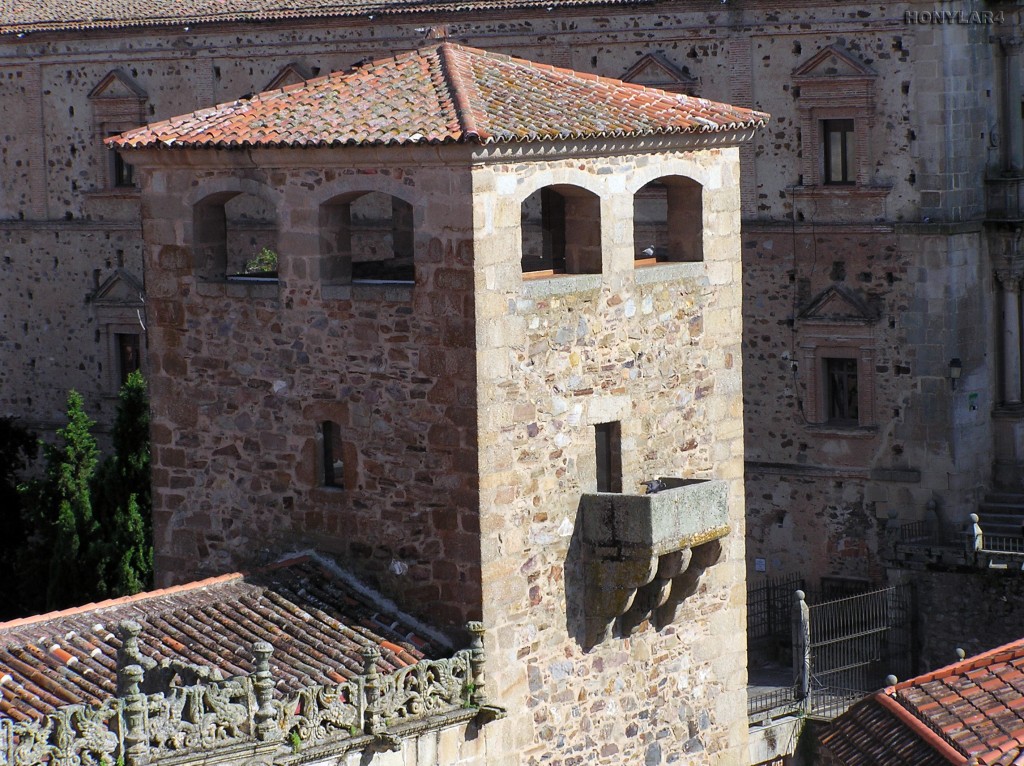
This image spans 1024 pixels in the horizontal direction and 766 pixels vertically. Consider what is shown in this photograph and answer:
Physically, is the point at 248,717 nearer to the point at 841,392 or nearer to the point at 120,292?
the point at 841,392

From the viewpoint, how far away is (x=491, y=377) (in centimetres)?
2123

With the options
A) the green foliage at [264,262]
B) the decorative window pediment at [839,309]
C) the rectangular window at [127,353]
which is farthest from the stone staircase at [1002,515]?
the rectangular window at [127,353]

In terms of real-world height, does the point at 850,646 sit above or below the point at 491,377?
below

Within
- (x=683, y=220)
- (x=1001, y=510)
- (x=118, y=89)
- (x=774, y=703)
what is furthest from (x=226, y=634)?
(x=118, y=89)

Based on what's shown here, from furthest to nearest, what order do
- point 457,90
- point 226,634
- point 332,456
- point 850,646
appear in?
point 850,646, point 332,456, point 457,90, point 226,634

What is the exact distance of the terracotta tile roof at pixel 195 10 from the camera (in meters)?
38.2

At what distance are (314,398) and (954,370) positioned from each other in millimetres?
15084

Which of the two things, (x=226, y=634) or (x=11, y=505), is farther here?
(x=11, y=505)

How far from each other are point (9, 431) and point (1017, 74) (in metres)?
17.5

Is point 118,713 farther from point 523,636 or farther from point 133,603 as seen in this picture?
point 523,636

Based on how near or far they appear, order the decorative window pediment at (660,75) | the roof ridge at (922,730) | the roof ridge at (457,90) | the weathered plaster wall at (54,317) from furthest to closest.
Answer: the weathered plaster wall at (54,317)
the decorative window pediment at (660,75)
the roof ridge at (457,90)
the roof ridge at (922,730)

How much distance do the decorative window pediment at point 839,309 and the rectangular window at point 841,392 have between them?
2.00 ft

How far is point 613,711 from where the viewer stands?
22.8 m

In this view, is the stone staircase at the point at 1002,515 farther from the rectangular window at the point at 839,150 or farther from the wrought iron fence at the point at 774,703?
the rectangular window at the point at 839,150
